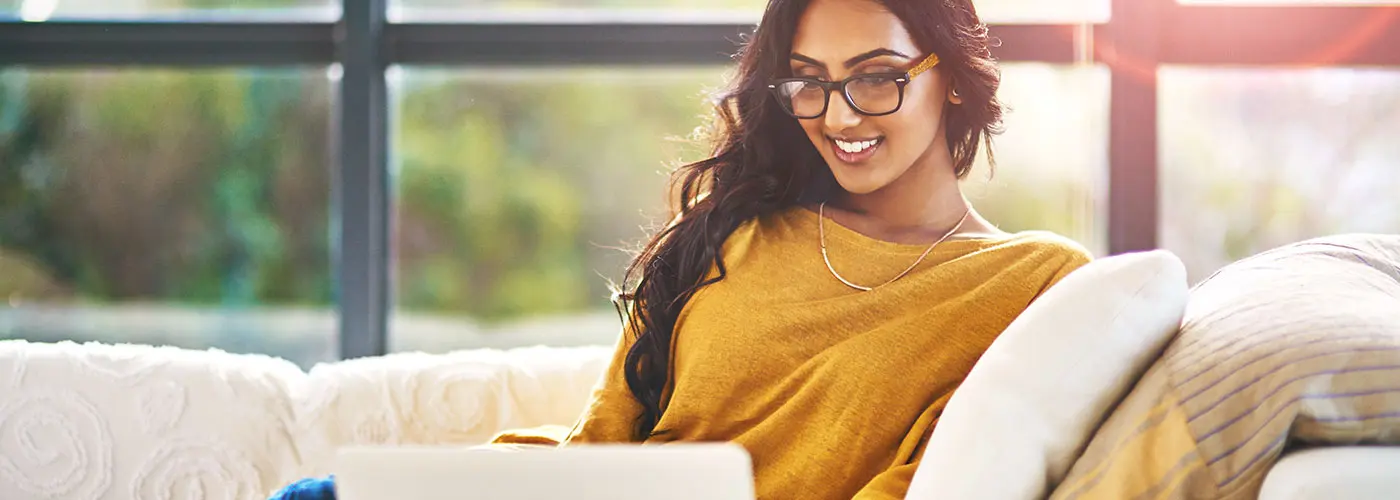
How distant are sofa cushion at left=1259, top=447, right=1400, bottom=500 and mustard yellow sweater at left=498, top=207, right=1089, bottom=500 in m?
0.49

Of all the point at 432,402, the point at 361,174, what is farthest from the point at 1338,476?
the point at 361,174

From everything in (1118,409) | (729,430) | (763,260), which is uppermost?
(763,260)

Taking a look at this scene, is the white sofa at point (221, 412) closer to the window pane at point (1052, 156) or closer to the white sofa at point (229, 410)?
the white sofa at point (229, 410)

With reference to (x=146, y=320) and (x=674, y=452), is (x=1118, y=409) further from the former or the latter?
(x=146, y=320)

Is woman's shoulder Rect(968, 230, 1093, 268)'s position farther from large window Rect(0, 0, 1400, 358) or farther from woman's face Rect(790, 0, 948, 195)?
large window Rect(0, 0, 1400, 358)

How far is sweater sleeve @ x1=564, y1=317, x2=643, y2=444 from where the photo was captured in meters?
1.84

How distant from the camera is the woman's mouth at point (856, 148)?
73.1 inches

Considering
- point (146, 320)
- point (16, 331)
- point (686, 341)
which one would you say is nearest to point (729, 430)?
point (686, 341)

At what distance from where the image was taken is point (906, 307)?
1.76 meters

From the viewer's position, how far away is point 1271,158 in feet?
9.24

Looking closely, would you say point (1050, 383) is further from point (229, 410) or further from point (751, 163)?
point (229, 410)

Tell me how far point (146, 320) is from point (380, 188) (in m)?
0.72

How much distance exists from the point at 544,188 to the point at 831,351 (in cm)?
137

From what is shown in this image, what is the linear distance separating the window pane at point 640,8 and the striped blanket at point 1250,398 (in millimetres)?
1496
